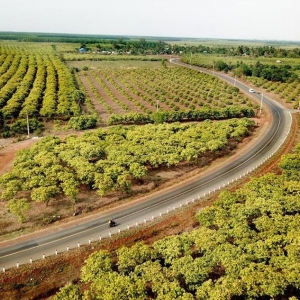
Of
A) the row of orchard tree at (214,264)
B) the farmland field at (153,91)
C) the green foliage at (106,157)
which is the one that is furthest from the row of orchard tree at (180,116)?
the row of orchard tree at (214,264)

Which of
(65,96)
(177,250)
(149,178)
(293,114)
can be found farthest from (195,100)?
(177,250)

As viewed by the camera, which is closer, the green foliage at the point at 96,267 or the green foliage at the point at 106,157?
the green foliage at the point at 96,267

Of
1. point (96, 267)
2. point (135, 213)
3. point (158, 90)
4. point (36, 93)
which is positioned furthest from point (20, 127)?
point (158, 90)

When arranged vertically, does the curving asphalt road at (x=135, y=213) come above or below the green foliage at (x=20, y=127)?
below

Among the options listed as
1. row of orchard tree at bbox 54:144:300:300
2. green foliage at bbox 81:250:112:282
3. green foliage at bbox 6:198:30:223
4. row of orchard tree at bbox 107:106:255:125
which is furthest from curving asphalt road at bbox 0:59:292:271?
row of orchard tree at bbox 107:106:255:125

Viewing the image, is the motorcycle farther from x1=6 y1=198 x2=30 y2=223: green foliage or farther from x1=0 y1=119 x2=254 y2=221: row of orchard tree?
x1=6 y1=198 x2=30 y2=223: green foliage

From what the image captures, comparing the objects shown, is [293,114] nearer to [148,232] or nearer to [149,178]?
[149,178]

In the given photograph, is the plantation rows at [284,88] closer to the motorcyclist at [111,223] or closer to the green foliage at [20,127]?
the green foliage at [20,127]

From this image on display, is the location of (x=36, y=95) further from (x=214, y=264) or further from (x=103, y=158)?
(x=214, y=264)

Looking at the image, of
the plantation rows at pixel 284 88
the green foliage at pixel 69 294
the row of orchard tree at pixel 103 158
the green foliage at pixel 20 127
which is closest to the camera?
the green foliage at pixel 69 294
